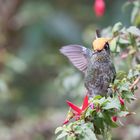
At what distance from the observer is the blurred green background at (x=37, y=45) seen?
4441 mm

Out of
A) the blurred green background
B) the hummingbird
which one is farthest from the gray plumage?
the blurred green background

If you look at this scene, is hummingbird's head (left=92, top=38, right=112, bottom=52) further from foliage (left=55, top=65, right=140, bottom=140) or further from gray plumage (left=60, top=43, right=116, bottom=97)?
foliage (left=55, top=65, right=140, bottom=140)

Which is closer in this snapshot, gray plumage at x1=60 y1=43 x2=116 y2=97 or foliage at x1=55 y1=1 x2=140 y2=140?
foliage at x1=55 y1=1 x2=140 y2=140

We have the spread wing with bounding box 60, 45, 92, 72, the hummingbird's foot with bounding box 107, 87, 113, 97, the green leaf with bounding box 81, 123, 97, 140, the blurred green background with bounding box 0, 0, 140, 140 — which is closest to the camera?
the green leaf with bounding box 81, 123, 97, 140

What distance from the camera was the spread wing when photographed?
1.84 meters

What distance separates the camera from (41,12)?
4945 millimetres

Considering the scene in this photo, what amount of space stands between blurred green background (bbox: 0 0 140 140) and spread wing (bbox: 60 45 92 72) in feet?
7.41

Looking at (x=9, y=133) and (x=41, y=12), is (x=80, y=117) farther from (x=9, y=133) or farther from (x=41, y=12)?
(x=41, y=12)

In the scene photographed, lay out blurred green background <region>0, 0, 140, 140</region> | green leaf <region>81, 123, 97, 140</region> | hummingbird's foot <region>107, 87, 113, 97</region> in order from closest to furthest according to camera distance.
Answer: green leaf <region>81, 123, 97, 140</region> < hummingbird's foot <region>107, 87, 113, 97</region> < blurred green background <region>0, 0, 140, 140</region>

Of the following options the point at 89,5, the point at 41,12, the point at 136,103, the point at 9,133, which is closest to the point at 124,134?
the point at 136,103

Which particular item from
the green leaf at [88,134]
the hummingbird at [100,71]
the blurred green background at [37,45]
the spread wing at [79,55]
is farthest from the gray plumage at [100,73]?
the blurred green background at [37,45]

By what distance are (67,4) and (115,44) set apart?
3.30m

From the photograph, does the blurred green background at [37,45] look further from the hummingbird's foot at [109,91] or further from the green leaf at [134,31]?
the hummingbird's foot at [109,91]

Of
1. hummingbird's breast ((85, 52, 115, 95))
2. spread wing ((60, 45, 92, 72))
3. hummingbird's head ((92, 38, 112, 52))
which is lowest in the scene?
hummingbird's breast ((85, 52, 115, 95))
